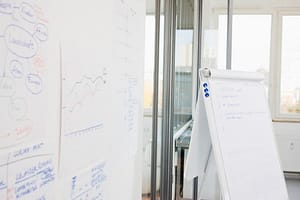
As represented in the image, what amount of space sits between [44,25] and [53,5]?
0.26ft

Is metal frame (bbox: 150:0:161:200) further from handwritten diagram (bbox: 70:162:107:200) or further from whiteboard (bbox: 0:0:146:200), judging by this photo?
handwritten diagram (bbox: 70:162:107:200)

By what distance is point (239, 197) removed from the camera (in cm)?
197

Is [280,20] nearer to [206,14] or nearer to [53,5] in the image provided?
[206,14]

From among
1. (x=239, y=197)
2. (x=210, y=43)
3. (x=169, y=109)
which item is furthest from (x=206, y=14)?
(x=239, y=197)

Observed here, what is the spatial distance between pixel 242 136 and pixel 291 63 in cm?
230

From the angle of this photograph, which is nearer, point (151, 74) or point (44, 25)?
point (44, 25)

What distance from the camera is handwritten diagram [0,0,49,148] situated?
75cm

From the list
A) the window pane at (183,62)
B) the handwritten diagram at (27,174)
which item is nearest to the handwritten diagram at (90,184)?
the handwritten diagram at (27,174)

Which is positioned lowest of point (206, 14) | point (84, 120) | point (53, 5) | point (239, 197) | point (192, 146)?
point (239, 197)


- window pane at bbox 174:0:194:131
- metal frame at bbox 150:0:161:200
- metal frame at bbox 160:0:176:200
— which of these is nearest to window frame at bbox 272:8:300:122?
window pane at bbox 174:0:194:131

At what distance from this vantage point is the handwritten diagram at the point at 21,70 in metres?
0.75

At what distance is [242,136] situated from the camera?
2.11 m

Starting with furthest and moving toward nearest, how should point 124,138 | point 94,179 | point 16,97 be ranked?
point 124,138 → point 94,179 → point 16,97

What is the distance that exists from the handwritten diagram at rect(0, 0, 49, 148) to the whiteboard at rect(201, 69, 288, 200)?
1.26m
